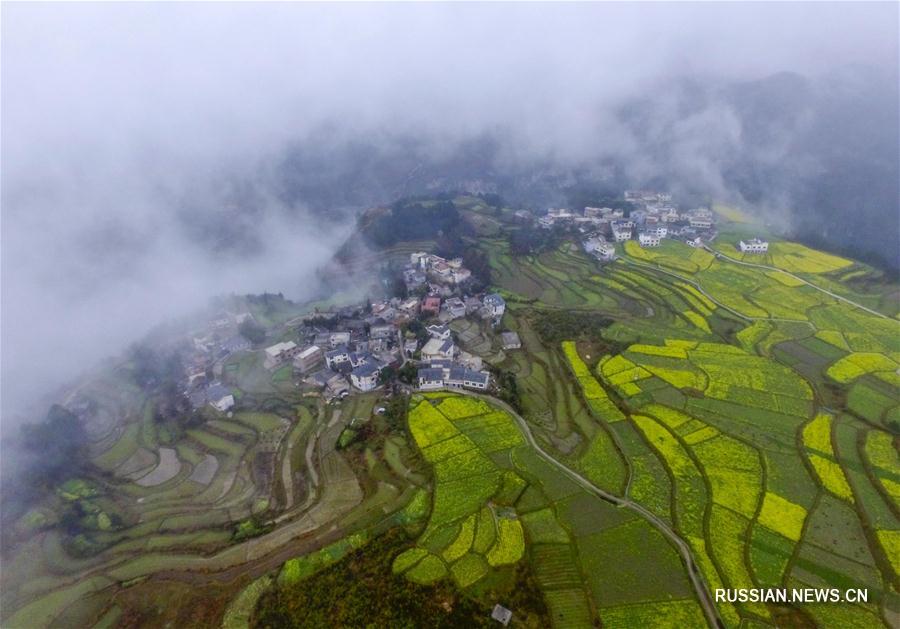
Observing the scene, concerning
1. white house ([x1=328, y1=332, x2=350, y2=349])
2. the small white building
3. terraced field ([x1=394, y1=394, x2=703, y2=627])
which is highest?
terraced field ([x1=394, y1=394, x2=703, y2=627])

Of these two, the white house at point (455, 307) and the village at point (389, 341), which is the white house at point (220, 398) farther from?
the white house at point (455, 307)

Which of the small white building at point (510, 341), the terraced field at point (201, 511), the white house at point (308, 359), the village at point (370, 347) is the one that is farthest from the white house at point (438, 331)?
the white house at point (308, 359)

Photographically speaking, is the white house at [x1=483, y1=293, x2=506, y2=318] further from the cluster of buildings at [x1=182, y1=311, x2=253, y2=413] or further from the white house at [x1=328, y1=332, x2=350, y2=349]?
the cluster of buildings at [x1=182, y1=311, x2=253, y2=413]

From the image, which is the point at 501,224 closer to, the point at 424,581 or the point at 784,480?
the point at 784,480

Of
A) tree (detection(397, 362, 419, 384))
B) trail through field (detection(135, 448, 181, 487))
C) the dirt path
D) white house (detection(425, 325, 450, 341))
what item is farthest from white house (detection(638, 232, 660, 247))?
trail through field (detection(135, 448, 181, 487))

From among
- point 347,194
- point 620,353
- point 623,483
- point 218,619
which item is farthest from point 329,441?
point 347,194

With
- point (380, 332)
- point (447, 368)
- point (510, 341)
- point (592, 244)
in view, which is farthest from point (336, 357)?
point (592, 244)

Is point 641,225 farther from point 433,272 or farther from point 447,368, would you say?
point 447,368

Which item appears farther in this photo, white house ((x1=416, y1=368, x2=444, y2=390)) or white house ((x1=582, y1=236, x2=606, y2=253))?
white house ((x1=582, y1=236, x2=606, y2=253))
